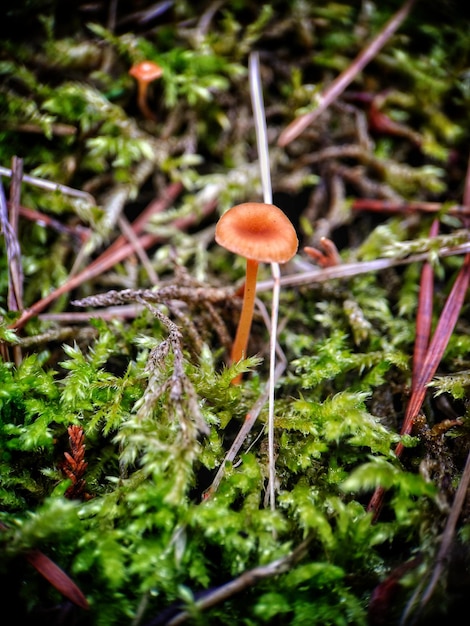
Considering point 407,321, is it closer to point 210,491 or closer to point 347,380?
point 347,380

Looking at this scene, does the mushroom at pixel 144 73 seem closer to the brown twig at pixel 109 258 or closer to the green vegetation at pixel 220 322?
the green vegetation at pixel 220 322

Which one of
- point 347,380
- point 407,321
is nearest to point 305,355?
point 347,380

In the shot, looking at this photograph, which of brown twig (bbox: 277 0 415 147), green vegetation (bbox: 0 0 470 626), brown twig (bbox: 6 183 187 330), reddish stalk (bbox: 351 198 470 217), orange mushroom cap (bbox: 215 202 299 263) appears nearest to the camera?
green vegetation (bbox: 0 0 470 626)

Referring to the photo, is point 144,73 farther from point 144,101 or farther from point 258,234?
point 258,234

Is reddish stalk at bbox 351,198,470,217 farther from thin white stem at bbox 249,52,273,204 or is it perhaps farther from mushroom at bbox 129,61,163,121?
mushroom at bbox 129,61,163,121

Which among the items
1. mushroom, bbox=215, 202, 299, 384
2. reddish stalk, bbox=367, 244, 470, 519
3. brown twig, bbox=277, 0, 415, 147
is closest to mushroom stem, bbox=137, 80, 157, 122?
brown twig, bbox=277, 0, 415, 147

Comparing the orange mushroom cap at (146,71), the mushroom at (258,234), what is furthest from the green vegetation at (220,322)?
the mushroom at (258,234)
